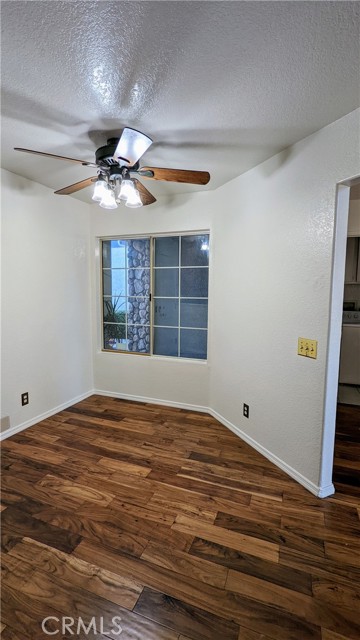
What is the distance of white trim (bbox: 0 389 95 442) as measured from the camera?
258cm

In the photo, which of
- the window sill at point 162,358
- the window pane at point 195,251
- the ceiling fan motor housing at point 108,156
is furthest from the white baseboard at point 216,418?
the ceiling fan motor housing at point 108,156

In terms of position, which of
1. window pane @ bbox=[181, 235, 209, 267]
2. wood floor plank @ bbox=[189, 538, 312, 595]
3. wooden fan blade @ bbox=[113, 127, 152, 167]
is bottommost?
wood floor plank @ bbox=[189, 538, 312, 595]

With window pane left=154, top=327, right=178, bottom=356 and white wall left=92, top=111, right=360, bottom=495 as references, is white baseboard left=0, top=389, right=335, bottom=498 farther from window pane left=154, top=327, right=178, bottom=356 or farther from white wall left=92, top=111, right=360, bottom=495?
window pane left=154, top=327, right=178, bottom=356

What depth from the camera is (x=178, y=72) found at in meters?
1.29

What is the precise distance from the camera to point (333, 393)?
71.4 inches

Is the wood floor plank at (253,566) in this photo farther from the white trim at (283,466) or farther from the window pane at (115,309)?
the window pane at (115,309)

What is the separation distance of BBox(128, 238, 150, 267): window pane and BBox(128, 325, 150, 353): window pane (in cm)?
82

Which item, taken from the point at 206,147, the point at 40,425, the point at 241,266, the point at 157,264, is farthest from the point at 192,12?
the point at 40,425

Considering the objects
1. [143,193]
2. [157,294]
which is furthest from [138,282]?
[143,193]

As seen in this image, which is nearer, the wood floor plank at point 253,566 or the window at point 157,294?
the wood floor plank at point 253,566

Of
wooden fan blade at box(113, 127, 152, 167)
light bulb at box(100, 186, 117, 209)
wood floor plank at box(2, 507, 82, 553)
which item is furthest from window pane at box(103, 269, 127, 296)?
wood floor plank at box(2, 507, 82, 553)

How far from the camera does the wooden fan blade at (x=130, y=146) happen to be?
1.57m

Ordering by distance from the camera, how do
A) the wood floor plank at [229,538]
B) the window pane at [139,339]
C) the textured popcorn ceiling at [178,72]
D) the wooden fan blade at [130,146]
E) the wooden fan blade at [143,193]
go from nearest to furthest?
the textured popcorn ceiling at [178,72]
the wood floor plank at [229,538]
the wooden fan blade at [130,146]
the wooden fan blade at [143,193]
the window pane at [139,339]

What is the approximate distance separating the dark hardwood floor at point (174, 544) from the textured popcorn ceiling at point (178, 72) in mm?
2469
